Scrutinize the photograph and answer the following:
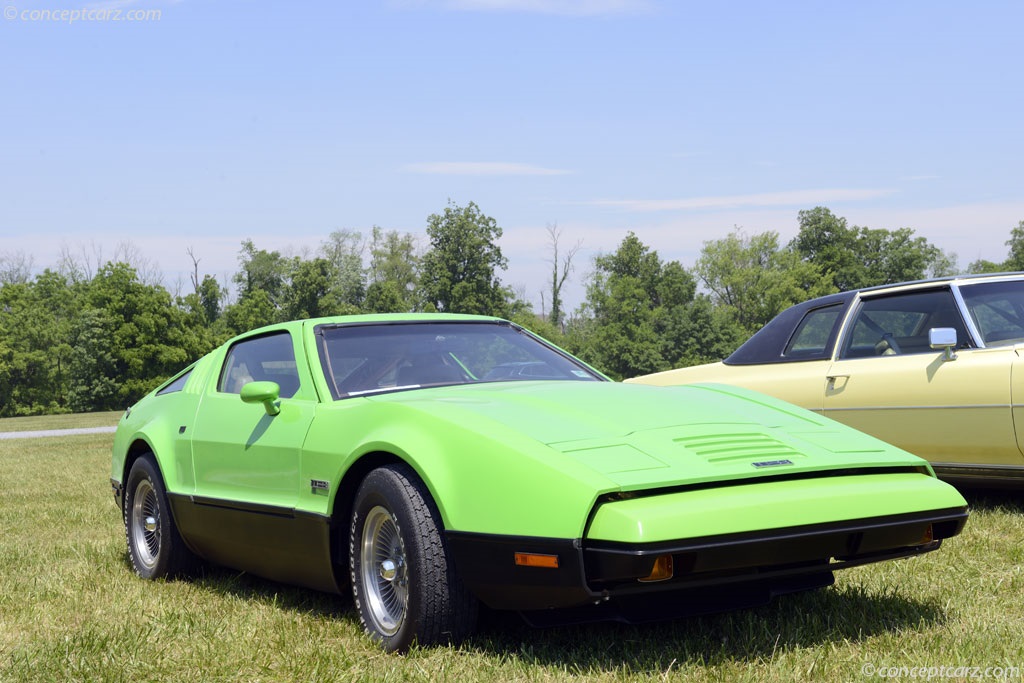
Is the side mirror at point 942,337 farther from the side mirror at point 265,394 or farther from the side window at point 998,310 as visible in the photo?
the side mirror at point 265,394

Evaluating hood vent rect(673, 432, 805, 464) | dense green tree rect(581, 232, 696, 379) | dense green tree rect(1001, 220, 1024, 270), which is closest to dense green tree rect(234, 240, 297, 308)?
dense green tree rect(581, 232, 696, 379)

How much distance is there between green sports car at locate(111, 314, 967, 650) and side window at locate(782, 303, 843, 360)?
3.32 m

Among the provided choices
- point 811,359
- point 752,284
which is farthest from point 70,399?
point 811,359

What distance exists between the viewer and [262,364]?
5551 millimetres

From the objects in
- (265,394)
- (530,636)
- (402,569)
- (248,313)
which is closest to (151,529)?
(265,394)

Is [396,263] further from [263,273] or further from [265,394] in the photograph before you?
[265,394]

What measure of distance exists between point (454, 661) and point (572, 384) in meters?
1.46

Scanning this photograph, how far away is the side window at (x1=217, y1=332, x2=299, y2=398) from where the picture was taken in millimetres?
5133

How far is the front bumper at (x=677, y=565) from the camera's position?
3328mm

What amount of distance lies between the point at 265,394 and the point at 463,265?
85.6 meters

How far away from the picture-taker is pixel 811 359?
797 centimetres

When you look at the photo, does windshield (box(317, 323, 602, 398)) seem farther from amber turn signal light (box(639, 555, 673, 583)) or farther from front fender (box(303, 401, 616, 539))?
amber turn signal light (box(639, 555, 673, 583))

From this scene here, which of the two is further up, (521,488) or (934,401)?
(521,488)

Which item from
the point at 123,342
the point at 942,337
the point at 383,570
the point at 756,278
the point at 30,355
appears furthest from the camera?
the point at 756,278
